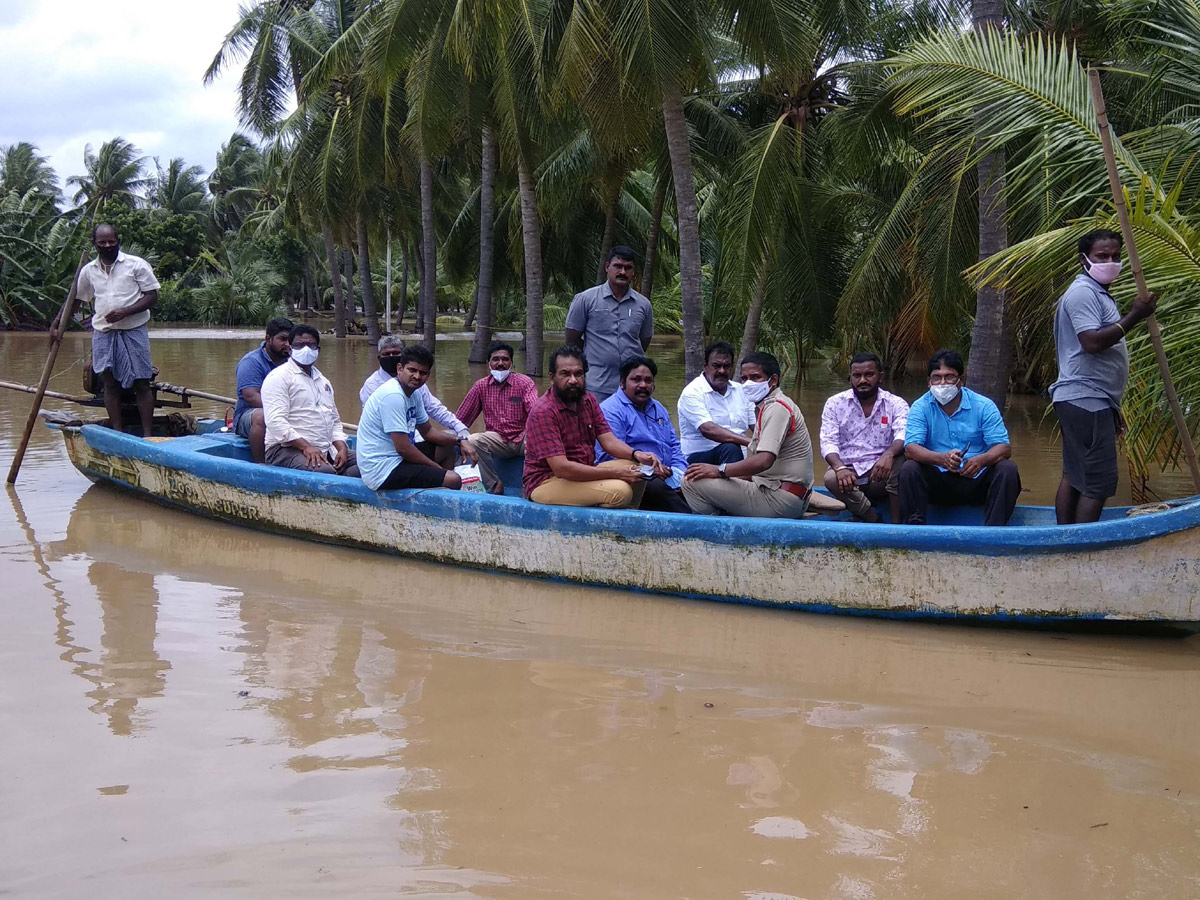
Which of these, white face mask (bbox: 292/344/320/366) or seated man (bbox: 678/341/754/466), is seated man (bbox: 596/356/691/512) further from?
white face mask (bbox: 292/344/320/366)

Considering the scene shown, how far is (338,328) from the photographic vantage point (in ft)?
108

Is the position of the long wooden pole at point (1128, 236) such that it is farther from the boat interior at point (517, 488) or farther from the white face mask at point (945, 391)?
the white face mask at point (945, 391)

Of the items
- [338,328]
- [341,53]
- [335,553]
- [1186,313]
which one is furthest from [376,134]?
[1186,313]

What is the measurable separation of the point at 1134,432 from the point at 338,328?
2930 cm

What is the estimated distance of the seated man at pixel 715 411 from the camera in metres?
6.59

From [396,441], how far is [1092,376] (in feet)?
11.9

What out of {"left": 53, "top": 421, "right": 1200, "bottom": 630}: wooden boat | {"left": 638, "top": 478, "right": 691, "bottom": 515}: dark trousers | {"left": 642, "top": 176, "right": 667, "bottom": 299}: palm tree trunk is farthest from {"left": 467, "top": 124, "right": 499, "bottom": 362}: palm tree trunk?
{"left": 638, "top": 478, "right": 691, "bottom": 515}: dark trousers

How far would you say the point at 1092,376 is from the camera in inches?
198

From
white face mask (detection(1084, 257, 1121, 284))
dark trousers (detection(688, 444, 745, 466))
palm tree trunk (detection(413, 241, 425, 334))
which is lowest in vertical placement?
dark trousers (detection(688, 444, 745, 466))

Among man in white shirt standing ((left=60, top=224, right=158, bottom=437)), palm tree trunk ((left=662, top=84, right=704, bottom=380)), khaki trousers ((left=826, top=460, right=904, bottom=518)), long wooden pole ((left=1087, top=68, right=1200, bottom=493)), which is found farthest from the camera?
palm tree trunk ((left=662, top=84, right=704, bottom=380))

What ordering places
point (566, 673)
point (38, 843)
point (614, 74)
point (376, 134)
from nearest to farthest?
point (38, 843) → point (566, 673) → point (614, 74) → point (376, 134)

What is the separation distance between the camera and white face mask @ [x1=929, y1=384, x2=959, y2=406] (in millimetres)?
5676

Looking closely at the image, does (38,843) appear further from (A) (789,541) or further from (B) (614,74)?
(B) (614,74)

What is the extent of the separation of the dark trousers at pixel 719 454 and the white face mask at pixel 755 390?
33 cm
